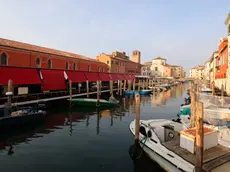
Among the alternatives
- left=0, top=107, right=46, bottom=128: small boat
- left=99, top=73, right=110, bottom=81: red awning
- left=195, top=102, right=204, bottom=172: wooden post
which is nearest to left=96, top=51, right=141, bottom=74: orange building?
left=99, top=73, right=110, bottom=81: red awning

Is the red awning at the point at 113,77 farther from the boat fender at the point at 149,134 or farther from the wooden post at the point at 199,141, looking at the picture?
the wooden post at the point at 199,141

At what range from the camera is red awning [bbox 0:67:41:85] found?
16.3 meters

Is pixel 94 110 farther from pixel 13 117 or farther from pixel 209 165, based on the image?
pixel 209 165

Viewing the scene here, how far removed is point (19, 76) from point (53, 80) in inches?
167

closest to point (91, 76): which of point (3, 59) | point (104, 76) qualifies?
point (104, 76)

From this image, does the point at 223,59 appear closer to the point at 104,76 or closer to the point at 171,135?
the point at 104,76

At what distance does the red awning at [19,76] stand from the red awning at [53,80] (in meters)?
0.87

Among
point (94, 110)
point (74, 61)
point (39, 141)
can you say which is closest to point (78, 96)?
point (94, 110)

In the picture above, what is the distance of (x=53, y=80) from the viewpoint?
21.3 m

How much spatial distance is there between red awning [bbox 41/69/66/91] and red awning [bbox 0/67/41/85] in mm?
866

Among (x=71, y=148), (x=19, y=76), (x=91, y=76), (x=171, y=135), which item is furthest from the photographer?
(x=91, y=76)

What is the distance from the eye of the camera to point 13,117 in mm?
12766

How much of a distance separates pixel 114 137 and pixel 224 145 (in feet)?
20.5

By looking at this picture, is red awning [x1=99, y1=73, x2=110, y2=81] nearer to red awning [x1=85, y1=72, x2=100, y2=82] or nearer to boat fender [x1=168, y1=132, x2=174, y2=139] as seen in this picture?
red awning [x1=85, y1=72, x2=100, y2=82]
